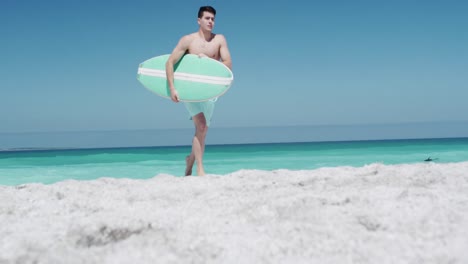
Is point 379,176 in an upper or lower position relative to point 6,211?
upper

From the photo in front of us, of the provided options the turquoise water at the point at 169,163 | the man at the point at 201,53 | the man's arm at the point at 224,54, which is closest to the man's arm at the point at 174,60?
the man at the point at 201,53

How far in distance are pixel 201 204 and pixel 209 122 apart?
1.86 m

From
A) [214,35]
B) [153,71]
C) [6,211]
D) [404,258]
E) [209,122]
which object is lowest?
[6,211]

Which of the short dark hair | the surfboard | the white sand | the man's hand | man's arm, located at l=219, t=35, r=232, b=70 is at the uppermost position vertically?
the short dark hair

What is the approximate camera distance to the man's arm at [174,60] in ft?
12.0

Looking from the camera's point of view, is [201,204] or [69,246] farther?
[201,204]

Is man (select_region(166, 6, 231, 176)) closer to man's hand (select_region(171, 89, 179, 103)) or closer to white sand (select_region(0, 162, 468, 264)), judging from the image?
man's hand (select_region(171, 89, 179, 103))

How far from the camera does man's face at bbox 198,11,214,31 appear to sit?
364 cm

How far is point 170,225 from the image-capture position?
1.63 metres

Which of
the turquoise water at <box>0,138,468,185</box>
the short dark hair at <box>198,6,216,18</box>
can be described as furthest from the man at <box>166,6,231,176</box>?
the turquoise water at <box>0,138,468,185</box>

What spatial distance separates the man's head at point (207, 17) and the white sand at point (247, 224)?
5.61 ft

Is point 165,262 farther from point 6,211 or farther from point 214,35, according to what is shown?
point 214,35

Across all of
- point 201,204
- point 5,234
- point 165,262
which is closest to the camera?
point 165,262

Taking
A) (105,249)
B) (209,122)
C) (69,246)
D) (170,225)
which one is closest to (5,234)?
A: (69,246)
